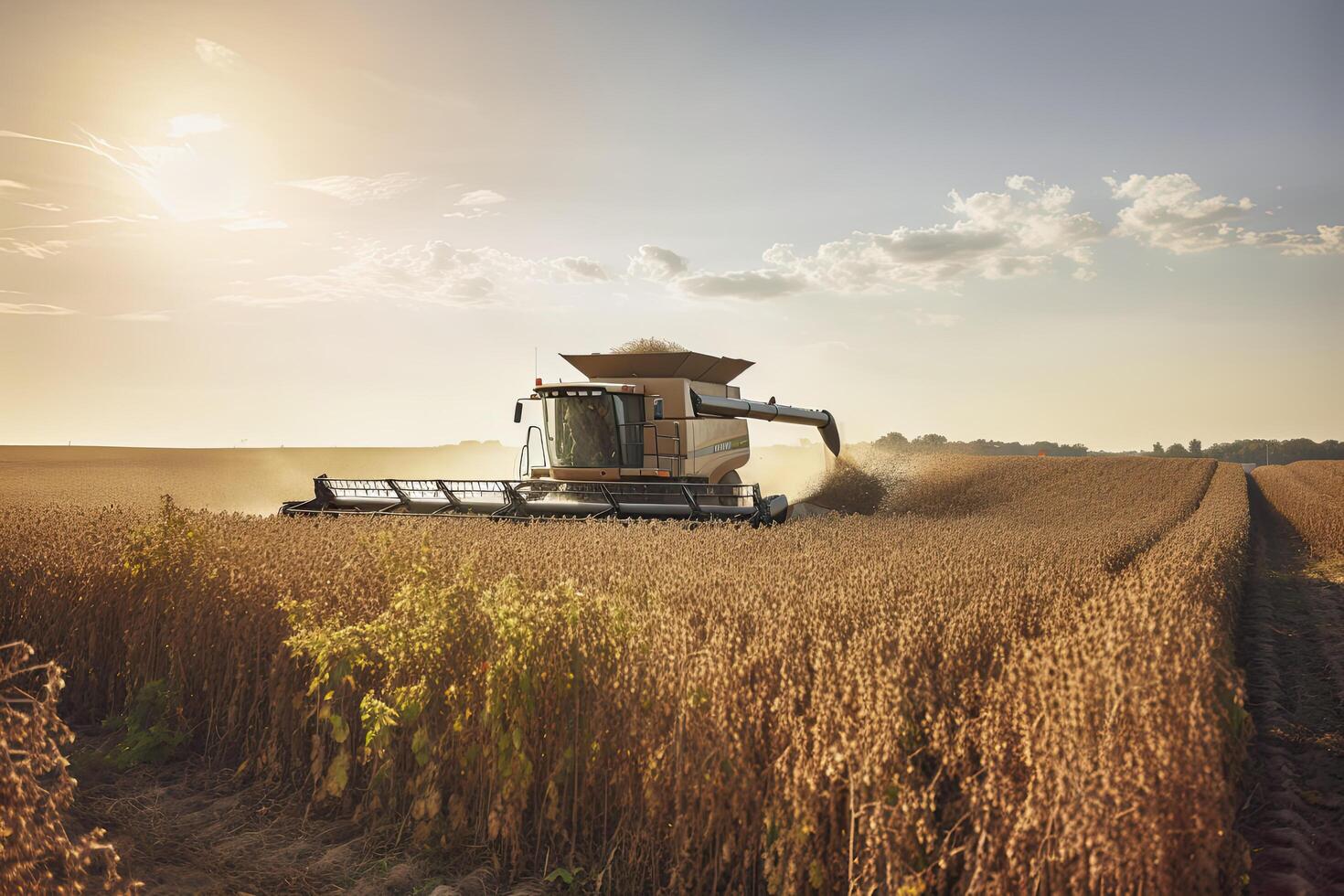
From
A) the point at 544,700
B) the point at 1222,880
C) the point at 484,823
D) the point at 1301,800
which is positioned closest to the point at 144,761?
the point at 484,823

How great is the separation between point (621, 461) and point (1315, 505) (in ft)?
69.9

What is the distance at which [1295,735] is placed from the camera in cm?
605

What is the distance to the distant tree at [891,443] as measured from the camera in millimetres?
24013

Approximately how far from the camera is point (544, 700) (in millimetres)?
3955

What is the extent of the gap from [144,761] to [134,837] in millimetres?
1211

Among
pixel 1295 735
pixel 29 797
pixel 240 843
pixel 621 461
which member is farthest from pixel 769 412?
pixel 29 797

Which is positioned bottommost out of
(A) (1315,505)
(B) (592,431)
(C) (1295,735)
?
(C) (1295,735)

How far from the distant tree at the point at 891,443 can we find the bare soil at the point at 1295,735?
11.3 meters

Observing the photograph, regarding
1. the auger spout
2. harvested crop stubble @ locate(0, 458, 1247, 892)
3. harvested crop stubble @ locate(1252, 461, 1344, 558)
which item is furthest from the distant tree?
harvested crop stubble @ locate(0, 458, 1247, 892)

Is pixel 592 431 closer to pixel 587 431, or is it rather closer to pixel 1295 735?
pixel 587 431

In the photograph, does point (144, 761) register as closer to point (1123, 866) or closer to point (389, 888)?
point (389, 888)

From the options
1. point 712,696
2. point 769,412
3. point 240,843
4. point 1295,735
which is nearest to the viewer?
point 712,696

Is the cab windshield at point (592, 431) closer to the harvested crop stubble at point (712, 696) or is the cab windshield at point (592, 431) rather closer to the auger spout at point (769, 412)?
the auger spout at point (769, 412)

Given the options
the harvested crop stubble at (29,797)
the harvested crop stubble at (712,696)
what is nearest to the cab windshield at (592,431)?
the harvested crop stubble at (712,696)
